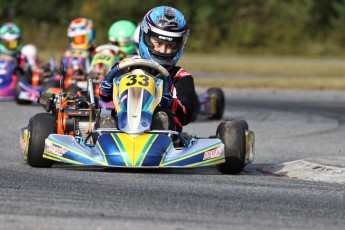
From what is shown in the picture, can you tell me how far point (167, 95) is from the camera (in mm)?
8836

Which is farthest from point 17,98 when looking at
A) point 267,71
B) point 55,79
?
point 267,71

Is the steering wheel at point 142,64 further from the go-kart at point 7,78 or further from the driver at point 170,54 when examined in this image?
the go-kart at point 7,78

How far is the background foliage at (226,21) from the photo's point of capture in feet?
136

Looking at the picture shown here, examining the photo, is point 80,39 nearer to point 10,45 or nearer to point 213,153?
point 10,45

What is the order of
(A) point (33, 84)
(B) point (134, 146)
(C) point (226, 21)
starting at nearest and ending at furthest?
(B) point (134, 146) → (A) point (33, 84) → (C) point (226, 21)

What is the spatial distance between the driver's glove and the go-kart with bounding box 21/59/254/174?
6 cm

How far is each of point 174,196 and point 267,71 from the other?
80.4 ft

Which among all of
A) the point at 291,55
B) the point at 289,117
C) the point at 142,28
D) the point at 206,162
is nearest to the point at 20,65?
the point at 289,117

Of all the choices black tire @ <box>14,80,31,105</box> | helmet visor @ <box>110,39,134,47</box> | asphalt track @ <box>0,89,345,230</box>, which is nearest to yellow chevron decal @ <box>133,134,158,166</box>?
asphalt track @ <box>0,89,345,230</box>

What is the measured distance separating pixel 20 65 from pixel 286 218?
43.7ft

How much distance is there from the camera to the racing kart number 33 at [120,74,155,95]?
8.59 m

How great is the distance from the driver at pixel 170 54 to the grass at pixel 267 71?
14621 mm

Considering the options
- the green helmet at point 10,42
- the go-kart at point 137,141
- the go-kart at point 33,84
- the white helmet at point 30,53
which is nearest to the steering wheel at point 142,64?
the go-kart at point 137,141

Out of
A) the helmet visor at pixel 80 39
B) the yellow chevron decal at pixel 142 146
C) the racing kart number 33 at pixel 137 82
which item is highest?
the racing kart number 33 at pixel 137 82
